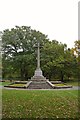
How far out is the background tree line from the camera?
Answer: 36.3 metres

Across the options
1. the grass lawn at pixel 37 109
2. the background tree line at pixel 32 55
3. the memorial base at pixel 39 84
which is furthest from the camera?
the background tree line at pixel 32 55

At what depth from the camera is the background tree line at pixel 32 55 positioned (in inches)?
1430

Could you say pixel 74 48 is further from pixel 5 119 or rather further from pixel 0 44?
pixel 5 119

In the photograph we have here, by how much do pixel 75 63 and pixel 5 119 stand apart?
29.6 m

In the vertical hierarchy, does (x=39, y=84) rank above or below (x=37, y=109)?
above

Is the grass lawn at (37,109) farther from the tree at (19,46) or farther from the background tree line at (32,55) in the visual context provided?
the tree at (19,46)

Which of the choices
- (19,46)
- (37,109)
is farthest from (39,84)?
(19,46)

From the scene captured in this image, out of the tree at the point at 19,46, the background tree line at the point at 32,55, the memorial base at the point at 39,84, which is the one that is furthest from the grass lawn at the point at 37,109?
the tree at the point at 19,46

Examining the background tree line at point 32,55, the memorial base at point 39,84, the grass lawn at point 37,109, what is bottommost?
the grass lawn at point 37,109

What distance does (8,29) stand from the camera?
40.6 metres

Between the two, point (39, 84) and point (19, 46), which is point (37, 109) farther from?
point (19, 46)

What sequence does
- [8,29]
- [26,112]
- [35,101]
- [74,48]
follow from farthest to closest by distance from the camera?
[8,29] < [74,48] < [35,101] < [26,112]


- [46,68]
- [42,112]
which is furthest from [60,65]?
[42,112]

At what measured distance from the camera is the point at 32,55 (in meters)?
36.7
